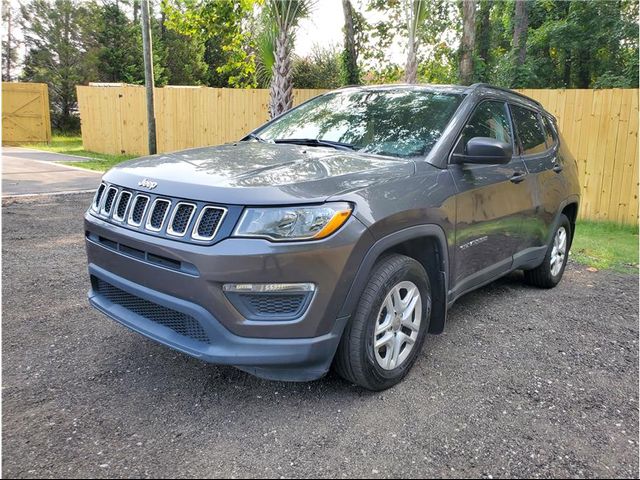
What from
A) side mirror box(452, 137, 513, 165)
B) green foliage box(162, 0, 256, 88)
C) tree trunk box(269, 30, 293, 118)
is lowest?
side mirror box(452, 137, 513, 165)

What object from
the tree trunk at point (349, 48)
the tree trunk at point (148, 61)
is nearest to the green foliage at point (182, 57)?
the tree trunk at point (349, 48)

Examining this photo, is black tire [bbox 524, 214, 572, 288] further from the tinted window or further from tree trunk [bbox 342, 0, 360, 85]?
tree trunk [bbox 342, 0, 360, 85]

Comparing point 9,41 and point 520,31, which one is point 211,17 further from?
point 9,41

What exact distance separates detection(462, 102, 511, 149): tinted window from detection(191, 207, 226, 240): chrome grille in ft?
6.38

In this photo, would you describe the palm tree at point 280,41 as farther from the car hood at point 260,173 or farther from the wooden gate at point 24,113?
the wooden gate at point 24,113

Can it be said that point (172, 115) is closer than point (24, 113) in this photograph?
Yes

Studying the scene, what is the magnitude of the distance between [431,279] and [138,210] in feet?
6.10

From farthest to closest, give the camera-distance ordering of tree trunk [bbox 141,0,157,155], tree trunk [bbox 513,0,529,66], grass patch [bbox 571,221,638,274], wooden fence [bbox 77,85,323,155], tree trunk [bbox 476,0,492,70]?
tree trunk [bbox 476,0,492,70]
tree trunk [bbox 513,0,529,66]
wooden fence [bbox 77,85,323,155]
tree trunk [bbox 141,0,157,155]
grass patch [bbox 571,221,638,274]

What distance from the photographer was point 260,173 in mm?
2902

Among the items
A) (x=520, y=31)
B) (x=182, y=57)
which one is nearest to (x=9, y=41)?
(x=182, y=57)

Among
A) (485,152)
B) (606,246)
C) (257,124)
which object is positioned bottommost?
(606,246)

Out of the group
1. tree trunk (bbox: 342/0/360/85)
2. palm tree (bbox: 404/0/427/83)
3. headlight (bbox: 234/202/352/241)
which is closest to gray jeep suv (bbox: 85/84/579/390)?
headlight (bbox: 234/202/352/241)

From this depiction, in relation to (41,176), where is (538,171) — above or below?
above

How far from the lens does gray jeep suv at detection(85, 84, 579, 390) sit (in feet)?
8.48
